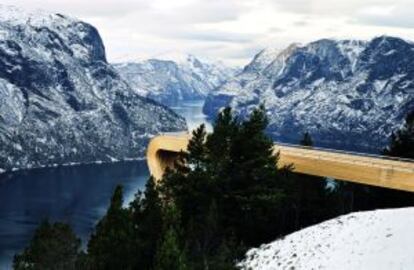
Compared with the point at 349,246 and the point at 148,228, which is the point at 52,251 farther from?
the point at 349,246

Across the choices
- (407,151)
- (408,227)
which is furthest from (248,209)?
(407,151)

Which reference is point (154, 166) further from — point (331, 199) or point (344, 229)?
point (344, 229)

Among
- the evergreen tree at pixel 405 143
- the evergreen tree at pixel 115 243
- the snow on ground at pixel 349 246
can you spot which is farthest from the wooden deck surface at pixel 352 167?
the evergreen tree at pixel 115 243

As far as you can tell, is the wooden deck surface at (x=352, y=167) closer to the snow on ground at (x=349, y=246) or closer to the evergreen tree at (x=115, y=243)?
the snow on ground at (x=349, y=246)

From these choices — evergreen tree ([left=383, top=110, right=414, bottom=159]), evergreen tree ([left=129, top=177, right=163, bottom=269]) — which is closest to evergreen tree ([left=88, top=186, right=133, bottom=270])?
evergreen tree ([left=129, top=177, right=163, bottom=269])

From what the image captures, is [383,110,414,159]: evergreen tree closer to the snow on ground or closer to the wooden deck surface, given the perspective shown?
the wooden deck surface
